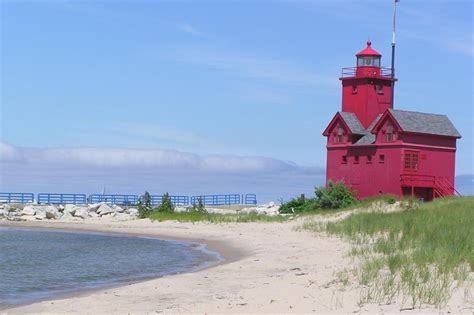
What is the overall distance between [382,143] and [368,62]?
6955 millimetres

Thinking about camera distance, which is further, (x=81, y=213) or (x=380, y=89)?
(x=81, y=213)

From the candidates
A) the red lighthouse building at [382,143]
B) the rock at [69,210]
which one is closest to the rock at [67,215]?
the rock at [69,210]

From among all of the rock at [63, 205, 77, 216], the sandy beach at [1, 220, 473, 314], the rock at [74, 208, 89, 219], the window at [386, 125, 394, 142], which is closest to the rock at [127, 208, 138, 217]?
the rock at [74, 208, 89, 219]

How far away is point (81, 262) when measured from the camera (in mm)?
26531

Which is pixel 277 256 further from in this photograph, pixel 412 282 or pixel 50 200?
pixel 50 200

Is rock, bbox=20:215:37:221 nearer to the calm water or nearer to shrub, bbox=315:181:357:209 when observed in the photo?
the calm water

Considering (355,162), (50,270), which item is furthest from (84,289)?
(355,162)

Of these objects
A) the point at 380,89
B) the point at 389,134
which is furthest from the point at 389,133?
the point at 380,89

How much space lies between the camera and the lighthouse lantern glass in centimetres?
5110

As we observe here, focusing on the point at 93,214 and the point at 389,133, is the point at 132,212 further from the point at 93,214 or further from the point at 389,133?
the point at 389,133

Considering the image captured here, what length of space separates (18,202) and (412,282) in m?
57.5

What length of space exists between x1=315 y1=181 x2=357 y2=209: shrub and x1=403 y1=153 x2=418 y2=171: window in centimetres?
394

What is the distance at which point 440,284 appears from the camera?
1330cm

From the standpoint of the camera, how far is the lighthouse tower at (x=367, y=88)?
50.5m
